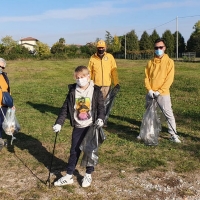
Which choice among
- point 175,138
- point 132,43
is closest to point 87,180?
point 175,138

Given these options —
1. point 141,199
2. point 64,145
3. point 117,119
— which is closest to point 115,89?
point 117,119

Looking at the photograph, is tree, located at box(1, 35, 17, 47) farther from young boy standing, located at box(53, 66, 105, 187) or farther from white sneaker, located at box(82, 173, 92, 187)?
white sneaker, located at box(82, 173, 92, 187)

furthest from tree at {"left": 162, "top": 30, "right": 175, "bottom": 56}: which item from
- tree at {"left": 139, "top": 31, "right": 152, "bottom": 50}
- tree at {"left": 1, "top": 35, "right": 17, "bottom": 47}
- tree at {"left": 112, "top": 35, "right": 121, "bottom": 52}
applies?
tree at {"left": 1, "top": 35, "right": 17, "bottom": 47}

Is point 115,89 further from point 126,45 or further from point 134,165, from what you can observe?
point 126,45

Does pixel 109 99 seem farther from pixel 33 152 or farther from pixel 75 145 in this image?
pixel 75 145

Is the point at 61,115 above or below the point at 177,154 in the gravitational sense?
above

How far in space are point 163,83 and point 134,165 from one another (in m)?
1.67

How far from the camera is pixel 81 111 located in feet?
13.2

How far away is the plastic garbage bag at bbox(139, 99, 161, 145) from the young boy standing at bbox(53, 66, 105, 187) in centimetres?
183

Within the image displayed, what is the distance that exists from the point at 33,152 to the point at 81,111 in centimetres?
185

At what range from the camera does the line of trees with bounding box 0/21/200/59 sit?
1959 inches

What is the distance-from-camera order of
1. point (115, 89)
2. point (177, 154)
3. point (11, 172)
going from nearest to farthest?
point (11, 172) → point (177, 154) → point (115, 89)

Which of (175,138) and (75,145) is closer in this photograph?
(75,145)

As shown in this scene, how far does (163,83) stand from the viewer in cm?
564
